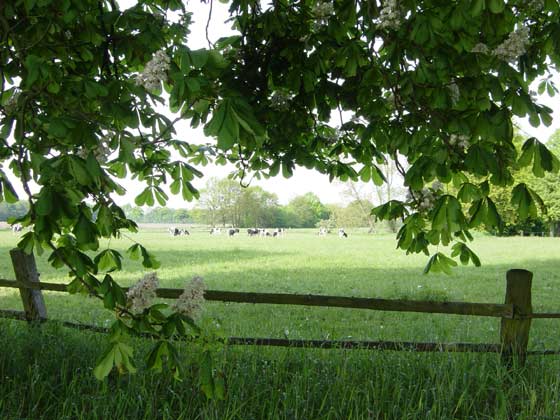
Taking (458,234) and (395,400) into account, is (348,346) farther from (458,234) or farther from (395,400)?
(458,234)

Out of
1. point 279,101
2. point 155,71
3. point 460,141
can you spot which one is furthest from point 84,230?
point 460,141

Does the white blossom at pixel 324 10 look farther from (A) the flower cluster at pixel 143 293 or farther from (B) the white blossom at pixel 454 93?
(A) the flower cluster at pixel 143 293

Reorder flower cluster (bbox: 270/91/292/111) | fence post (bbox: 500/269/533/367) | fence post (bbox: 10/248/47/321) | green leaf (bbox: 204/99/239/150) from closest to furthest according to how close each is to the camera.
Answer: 1. green leaf (bbox: 204/99/239/150)
2. flower cluster (bbox: 270/91/292/111)
3. fence post (bbox: 500/269/533/367)
4. fence post (bbox: 10/248/47/321)

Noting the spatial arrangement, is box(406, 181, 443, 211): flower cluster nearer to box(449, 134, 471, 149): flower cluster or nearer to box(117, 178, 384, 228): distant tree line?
box(449, 134, 471, 149): flower cluster

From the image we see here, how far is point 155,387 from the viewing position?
10.8 feet

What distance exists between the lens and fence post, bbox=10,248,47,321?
4.43 m

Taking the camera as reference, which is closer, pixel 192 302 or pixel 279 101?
pixel 192 302

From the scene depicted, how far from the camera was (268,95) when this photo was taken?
130 inches

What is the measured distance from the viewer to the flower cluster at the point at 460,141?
231 centimetres

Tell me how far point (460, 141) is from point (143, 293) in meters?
1.63

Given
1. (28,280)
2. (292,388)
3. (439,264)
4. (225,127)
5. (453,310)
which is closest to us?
(225,127)

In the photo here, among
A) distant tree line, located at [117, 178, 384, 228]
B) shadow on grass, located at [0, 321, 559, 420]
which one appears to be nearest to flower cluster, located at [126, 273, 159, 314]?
shadow on grass, located at [0, 321, 559, 420]

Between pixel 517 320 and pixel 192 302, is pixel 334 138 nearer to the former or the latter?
pixel 517 320

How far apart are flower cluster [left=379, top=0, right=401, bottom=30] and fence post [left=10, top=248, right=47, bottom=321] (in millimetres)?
3719
